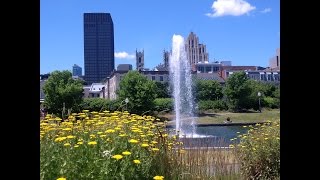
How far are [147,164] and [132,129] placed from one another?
66 centimetres

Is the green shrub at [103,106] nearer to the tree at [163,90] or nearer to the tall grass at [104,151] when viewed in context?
the tall grass at [104,151]

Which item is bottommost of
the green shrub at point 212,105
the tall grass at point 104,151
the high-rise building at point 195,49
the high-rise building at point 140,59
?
the green shrub at point 212,105

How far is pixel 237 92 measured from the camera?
171 feet

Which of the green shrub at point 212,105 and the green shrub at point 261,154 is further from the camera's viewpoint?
the green shrub at point 212,105

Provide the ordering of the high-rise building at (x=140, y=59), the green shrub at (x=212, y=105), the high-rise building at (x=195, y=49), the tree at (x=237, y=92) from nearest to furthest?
the green shrub at (x=212, y=105) → the tree at (x=237, y=92) → the high-rise building at (x=140, y=59) → the high-rise building at (x=195, y=49)

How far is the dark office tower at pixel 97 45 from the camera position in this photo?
122125 millimetres

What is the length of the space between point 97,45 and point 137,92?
3553 inches

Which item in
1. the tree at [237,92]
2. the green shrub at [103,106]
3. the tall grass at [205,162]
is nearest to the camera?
the tall grass at [205,162]

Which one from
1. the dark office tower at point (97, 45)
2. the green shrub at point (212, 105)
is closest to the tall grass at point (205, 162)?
the green shrub at point (212, 105)

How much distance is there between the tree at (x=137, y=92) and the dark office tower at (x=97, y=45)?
77.7 metres

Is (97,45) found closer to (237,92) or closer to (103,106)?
(237,92)

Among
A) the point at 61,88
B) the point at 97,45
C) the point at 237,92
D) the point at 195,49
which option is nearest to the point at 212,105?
the point at 237,92
